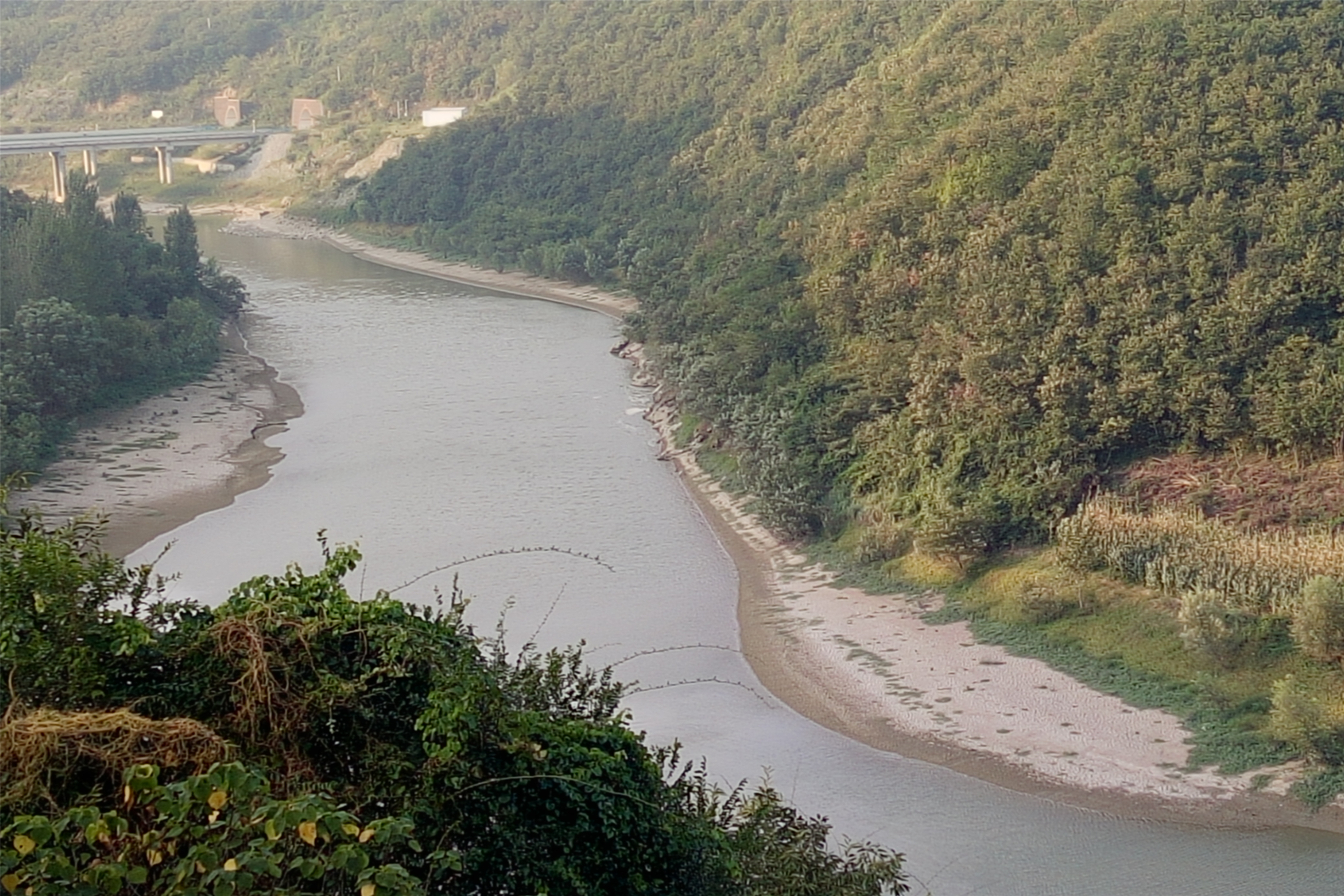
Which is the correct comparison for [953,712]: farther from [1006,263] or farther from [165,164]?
[165,164]

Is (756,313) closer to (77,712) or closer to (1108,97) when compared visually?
(1108,97)

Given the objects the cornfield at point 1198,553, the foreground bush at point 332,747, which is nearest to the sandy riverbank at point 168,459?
the cornfield at point 1198,553

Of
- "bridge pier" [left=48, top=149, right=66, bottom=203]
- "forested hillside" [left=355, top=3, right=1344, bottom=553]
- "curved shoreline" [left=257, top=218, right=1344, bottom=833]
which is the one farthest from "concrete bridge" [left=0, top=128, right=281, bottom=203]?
"curved shoreline" [left=257, top=218, right=1344, bottom=833]

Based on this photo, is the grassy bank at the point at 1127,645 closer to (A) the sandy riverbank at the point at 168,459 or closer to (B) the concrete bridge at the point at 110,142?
(A) the sandy riverbank at the point at 168,459

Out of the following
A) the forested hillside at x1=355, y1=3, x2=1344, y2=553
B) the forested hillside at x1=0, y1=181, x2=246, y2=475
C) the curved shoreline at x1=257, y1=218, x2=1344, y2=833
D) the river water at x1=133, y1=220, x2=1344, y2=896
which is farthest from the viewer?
the forested hillside at x1=0, y1=181, x2=246, y2=475

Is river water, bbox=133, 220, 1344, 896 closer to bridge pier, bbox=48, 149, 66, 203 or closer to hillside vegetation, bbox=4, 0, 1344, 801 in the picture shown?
hillside vegetation, bbox=4, 0, 1344, 801
